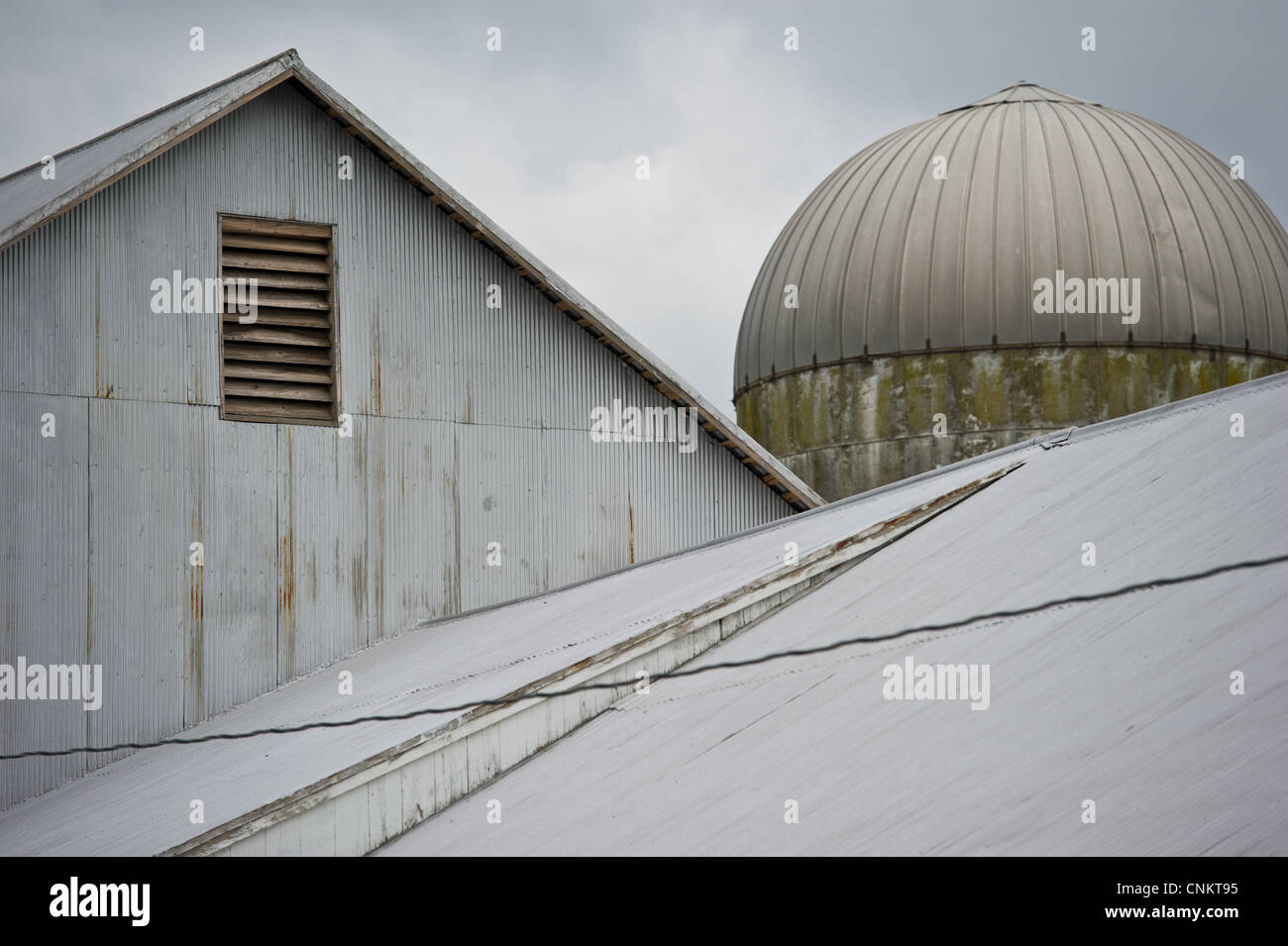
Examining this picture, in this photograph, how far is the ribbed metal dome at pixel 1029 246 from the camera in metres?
20.0

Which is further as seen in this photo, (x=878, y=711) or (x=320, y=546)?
(x=320, y=546)

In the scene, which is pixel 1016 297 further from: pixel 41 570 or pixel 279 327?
pixel 41 570

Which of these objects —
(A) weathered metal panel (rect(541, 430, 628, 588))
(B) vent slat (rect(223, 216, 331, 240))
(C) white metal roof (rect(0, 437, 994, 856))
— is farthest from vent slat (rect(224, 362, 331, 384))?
(C) white metal roof (rect(0, 437, 994, 856))

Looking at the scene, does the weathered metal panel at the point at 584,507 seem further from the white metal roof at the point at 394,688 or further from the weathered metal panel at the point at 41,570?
the weathered metal panel at the point at 41,570

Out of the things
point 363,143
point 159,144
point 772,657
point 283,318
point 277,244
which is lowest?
point 772,657

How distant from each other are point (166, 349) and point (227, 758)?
185 inches

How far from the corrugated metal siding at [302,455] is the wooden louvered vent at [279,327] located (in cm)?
16

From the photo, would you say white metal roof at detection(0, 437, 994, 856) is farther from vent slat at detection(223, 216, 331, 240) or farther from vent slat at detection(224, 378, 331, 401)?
vent slat at detection(223, 216, 331, 240)

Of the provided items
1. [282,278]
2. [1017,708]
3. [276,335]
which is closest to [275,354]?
[276,335]

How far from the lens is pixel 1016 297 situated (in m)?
19.8

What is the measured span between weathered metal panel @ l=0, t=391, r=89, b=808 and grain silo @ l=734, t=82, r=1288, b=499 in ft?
32.8

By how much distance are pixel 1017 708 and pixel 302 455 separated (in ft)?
32.7

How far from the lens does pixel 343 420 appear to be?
52.4ft
